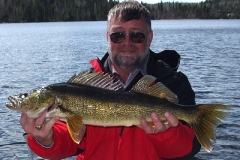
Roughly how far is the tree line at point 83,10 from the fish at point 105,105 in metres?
135

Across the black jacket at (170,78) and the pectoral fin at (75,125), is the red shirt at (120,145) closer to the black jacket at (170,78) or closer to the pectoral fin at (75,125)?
the black jacket at (170,78)

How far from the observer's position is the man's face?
5047 millimetres

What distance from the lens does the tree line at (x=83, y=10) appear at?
13688 centimetres

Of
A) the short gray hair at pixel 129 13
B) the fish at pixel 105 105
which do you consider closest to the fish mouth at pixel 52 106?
the fish at pixel 105 105

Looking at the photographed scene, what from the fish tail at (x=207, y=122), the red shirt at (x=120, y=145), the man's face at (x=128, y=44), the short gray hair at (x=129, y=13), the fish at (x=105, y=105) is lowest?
the red shirt at (x=120, y=145)

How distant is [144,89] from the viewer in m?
4.46

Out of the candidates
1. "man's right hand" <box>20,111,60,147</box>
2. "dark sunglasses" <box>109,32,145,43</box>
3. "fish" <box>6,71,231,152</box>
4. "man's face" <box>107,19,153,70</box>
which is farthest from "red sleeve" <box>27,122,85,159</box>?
"dark sunglasses" <box>109,32,145,43</box>

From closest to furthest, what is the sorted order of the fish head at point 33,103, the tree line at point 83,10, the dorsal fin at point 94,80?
the fish head at point 33,103
the dorsal fin at point 94,80
the tree line at point 83,10

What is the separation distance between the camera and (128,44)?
5031mm

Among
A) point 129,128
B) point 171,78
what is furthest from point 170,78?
point 129,128

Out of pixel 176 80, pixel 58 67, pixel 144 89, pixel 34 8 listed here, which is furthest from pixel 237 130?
pixel 34 8

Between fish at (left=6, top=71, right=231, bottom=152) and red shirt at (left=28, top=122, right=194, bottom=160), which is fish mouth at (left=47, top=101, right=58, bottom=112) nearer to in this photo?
fish at (left=6, top=71, right=231, bottom=152)

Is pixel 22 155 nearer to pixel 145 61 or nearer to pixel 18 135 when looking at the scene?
pixel 18 135

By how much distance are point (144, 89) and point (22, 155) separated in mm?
5736
